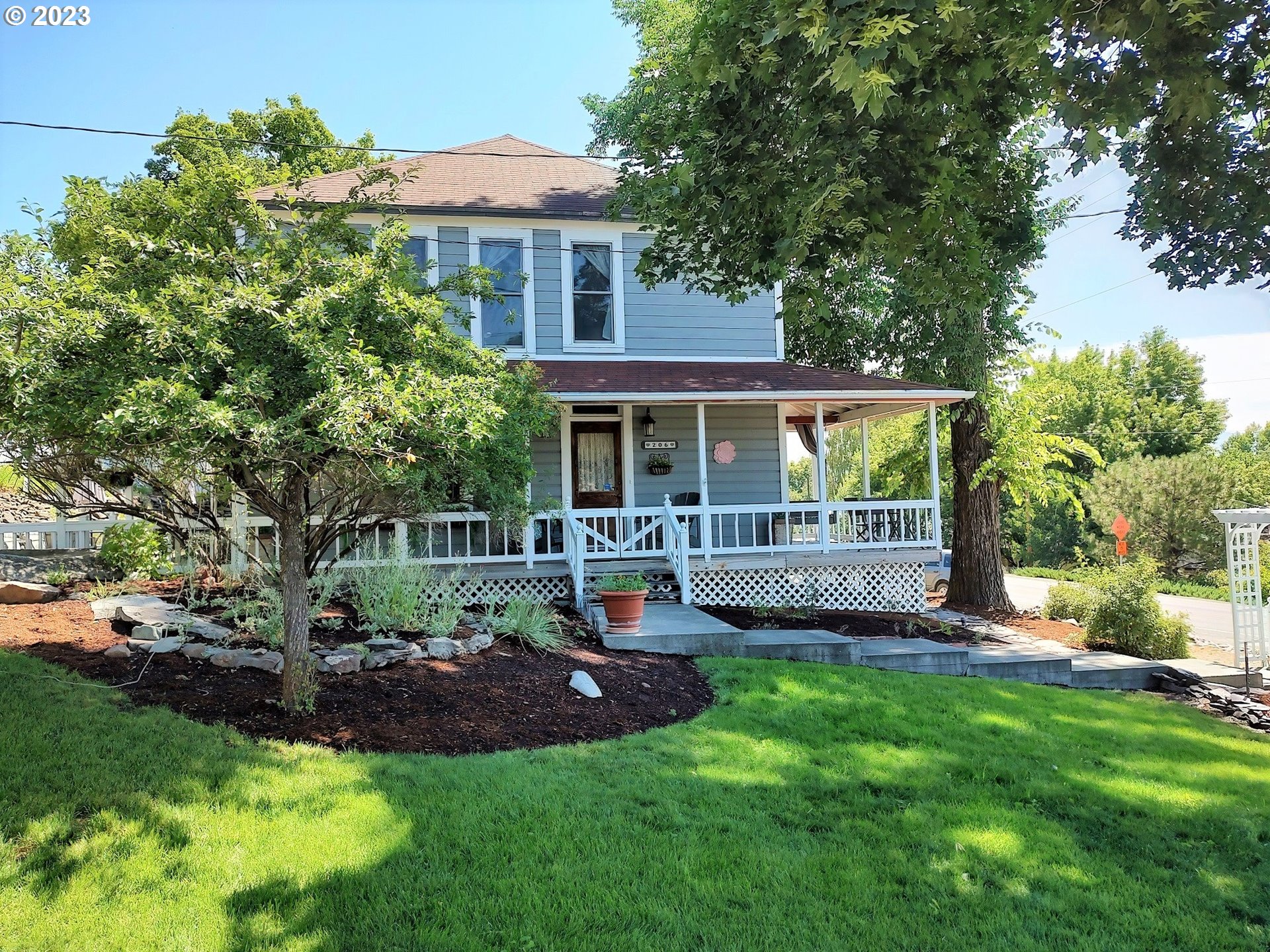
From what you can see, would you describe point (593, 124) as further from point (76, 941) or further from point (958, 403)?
point (76, 941)

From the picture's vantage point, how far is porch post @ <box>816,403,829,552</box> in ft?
37.8

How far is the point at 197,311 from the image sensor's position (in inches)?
158

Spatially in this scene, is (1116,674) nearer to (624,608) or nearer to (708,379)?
(624,608)

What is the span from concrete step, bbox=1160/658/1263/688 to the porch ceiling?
4743 mm

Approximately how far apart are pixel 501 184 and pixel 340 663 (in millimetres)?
10127

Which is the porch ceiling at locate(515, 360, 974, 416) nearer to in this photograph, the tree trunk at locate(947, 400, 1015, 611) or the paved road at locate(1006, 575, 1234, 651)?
the tree trunk at locate(947, 400, 1015, 611)

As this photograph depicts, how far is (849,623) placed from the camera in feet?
34.5

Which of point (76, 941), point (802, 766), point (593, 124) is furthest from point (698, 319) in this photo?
point (76, 941)

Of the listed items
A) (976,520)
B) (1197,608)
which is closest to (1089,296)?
(1197,608)

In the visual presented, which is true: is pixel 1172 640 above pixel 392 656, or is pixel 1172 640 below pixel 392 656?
below

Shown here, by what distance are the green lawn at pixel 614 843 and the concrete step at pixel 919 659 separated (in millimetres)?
2840

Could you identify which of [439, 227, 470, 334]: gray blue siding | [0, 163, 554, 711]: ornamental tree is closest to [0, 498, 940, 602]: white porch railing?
[439, 227, 470, 334]: gray blue siding

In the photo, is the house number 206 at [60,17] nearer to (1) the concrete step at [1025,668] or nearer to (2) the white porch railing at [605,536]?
(2) the white porch railing at [605,536]

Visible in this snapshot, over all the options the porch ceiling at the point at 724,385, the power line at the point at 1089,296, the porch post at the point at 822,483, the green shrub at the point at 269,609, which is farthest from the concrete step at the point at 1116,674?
the power line at the point at 1089,296
